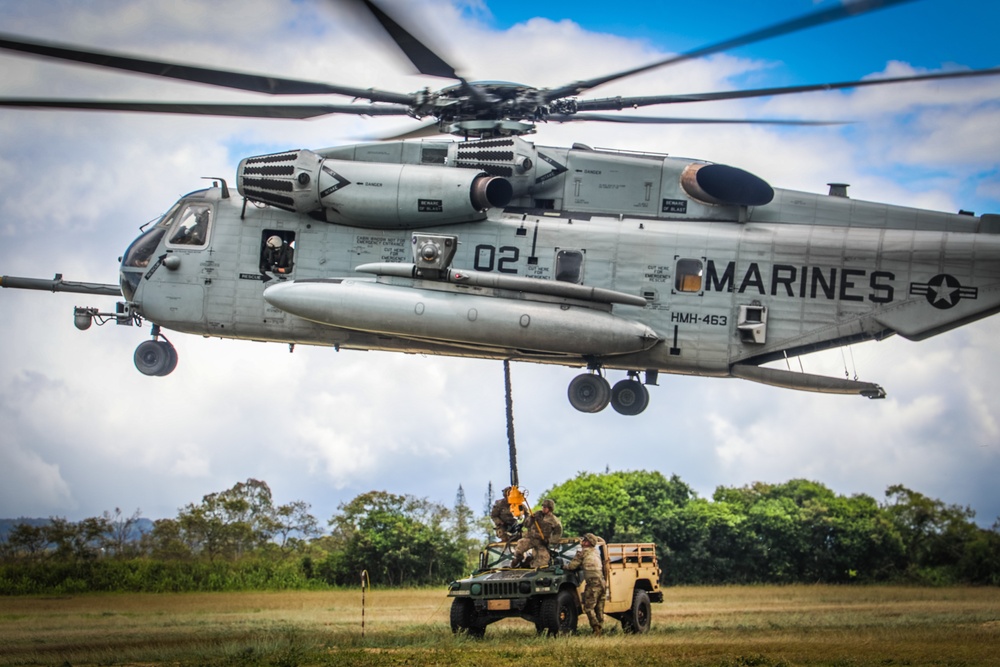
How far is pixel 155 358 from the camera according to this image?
63.7ft

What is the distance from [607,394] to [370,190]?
467cm

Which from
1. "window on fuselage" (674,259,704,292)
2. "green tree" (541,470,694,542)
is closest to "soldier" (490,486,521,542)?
"window on fuselage" (674,259,704,292)

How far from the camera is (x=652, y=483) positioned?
31.0 m

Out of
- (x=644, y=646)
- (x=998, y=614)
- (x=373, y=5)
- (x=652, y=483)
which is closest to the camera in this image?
(x=373, y=5)

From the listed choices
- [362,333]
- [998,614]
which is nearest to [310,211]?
[362,333]

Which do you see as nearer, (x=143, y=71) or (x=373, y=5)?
(x=373, y=5)

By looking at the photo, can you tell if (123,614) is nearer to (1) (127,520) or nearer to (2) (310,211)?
(1) (127,520)

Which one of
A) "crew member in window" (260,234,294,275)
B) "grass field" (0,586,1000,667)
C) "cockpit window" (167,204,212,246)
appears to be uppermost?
"cockpit window" (167,204,212,246)

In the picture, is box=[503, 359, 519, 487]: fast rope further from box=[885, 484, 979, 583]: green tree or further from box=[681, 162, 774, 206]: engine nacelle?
box=[885, 484, 979, 583]: green tree

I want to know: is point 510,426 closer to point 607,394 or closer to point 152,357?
point 607,394

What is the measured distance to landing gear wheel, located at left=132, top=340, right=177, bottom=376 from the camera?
19.4 meters

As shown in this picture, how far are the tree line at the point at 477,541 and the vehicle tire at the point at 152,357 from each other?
4.42 metres

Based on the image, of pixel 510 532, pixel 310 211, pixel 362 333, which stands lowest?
pixel 510 532

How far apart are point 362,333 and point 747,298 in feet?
19.1
